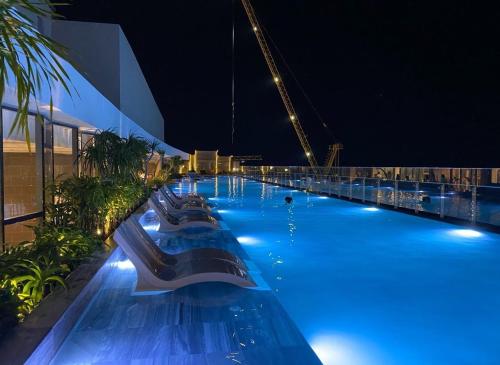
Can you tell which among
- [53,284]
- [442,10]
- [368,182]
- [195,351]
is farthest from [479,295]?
[442,10]

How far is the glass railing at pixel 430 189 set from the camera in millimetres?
9367

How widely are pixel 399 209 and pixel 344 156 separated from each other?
2952 inches

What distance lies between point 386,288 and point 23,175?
607 cm

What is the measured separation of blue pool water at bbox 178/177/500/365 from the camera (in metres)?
3.43

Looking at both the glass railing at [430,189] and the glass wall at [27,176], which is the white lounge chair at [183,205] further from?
the glass railing at [430,189]

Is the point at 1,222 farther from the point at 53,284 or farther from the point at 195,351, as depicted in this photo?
the point at 195,351

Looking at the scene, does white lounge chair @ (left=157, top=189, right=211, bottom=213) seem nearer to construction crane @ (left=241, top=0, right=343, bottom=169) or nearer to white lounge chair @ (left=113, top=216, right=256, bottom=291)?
white lounge chair @ (left=113, top=216, right=256, bottom=291)

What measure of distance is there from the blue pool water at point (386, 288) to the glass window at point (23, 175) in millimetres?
3549

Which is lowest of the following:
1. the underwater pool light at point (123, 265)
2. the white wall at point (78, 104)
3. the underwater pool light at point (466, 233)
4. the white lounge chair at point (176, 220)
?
the underwater pool light at point (466, 233)

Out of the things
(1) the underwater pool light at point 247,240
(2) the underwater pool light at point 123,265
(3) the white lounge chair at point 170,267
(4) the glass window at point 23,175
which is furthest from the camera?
(1) the underwater pool light at point 247,240

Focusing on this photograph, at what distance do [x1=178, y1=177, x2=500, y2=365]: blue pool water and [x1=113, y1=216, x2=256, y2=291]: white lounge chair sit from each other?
0.61 metres

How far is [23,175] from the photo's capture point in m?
7.48

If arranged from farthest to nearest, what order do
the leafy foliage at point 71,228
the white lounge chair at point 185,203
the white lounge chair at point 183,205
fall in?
1. the white lounge chair at point 185,203
2. the white lounge chair at point 183,205
3. the leafy foliage at point 71,228

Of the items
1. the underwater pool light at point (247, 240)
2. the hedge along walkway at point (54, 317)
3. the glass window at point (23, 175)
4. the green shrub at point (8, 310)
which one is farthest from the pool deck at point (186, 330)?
the glass window at point (23, 175)
